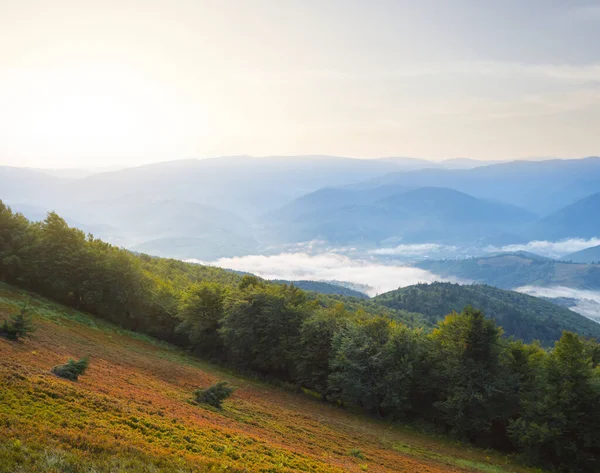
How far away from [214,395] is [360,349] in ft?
65.6

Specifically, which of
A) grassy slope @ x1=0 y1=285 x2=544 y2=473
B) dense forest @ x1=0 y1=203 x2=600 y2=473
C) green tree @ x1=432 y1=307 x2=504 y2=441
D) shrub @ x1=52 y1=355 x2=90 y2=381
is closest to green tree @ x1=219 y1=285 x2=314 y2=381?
dense forest @ x1=0 y1=203 x2=600 y2=473

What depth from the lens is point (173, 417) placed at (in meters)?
21.5

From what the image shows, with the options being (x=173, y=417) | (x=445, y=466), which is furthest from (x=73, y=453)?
(x=445, y=466)

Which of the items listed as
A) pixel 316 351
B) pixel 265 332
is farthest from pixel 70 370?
pixel 265 332

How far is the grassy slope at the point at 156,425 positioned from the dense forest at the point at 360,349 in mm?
3846

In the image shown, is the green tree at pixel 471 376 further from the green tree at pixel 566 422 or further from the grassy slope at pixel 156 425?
the green tree at pixel 566 422

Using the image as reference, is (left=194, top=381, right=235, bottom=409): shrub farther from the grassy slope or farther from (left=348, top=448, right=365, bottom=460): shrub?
(left=348, top=448, right=365, bottom=460): shrub

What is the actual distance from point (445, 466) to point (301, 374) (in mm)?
25003

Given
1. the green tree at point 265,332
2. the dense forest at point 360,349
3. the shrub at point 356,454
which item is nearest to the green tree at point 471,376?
the dense forest at point 360,349

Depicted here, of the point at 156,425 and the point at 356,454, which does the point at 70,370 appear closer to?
the point at 156,425

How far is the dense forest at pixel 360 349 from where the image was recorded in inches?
1367

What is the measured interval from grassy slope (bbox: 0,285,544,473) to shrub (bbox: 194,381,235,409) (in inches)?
30.6

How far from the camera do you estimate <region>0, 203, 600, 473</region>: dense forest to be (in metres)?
34.7

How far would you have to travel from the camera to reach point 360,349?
4466cm
